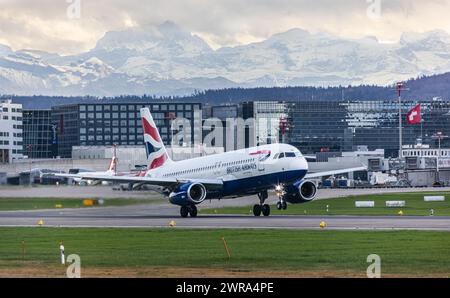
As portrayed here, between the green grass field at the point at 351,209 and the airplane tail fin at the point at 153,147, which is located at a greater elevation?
the airplane tail fin at the point at 153,147

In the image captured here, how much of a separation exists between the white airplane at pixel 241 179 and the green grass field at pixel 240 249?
19.8 meters

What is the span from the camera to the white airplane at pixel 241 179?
278 feet

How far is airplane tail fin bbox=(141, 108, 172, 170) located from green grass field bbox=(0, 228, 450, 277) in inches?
1257

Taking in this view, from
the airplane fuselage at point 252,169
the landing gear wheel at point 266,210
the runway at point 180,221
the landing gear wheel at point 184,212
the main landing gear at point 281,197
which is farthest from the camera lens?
the landing gear wheel at point 184,212

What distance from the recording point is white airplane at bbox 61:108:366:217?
278ft

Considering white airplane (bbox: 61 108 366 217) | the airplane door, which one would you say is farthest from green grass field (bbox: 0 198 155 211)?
the airplane door

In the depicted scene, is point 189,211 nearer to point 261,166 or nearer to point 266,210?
point 266,210

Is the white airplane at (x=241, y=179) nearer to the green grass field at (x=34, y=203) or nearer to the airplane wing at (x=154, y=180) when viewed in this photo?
the airplane wing at (x=154, y=180)

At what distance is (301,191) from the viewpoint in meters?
89.1

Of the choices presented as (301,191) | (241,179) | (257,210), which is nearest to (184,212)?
(241,179)

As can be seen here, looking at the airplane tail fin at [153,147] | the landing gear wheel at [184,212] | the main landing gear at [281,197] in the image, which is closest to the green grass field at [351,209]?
the main landing gear at [281,197]

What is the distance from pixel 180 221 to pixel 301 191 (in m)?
13.9

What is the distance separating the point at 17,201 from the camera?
109688mm
